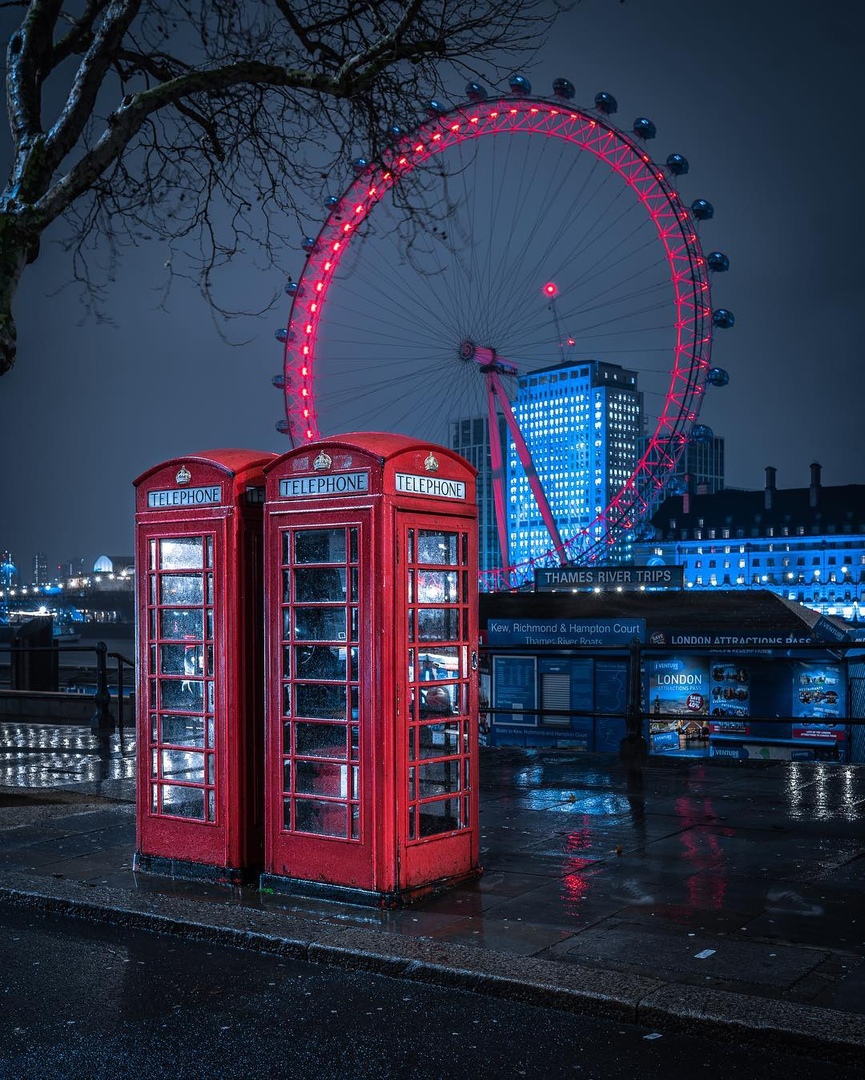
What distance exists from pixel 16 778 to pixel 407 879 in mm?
6026

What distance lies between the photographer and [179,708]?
6.73 metres

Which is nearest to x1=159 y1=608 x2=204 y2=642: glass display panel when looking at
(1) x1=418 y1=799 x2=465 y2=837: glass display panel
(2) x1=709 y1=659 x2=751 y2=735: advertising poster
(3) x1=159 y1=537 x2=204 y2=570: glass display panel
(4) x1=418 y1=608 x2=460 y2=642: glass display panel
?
(3) x1=159 y1=537 x2=204 y2=570: glass display panel

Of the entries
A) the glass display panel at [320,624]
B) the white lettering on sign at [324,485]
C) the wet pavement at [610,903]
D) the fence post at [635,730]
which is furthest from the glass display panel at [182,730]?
the fence post at [635,730]

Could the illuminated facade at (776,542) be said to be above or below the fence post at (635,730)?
above

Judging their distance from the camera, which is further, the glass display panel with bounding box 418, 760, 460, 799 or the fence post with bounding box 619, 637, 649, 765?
the fence post with bounding box 619, 637, 649, 765

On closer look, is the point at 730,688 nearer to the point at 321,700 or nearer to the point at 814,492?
the point at 321,700

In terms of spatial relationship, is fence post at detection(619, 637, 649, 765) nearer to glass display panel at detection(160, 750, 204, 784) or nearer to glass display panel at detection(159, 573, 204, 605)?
glass display panel at detection(160, 750, 204, 784)

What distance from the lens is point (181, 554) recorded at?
265 inches

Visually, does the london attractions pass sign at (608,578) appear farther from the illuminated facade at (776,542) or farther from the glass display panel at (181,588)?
the illuminated facade at (776,542)

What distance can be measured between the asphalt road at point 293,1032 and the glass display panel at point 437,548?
7.21ft

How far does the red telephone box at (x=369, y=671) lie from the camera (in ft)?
19.4

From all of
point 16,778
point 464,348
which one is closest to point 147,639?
point 16,778

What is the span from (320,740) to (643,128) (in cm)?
2696

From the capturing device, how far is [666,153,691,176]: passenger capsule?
97.5ft
